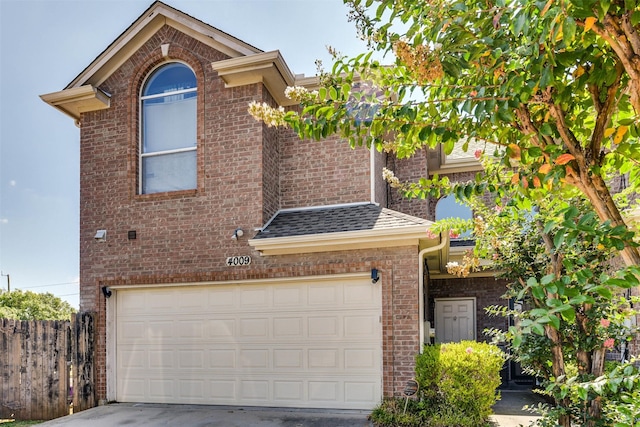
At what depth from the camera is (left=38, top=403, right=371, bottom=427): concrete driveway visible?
24.2 feet

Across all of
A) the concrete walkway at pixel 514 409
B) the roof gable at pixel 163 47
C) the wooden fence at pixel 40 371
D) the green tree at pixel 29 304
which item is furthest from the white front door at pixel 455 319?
the green tree at pixel 29 304

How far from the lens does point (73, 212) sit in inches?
406

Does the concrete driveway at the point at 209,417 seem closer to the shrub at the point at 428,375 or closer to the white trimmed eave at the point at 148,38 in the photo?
the shrub at the point at 428,375

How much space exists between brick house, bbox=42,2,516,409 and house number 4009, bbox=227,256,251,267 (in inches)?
1.0

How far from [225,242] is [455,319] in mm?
7292

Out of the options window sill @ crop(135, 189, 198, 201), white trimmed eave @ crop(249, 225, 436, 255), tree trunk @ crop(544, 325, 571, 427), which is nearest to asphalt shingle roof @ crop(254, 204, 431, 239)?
white trimmed eave @ crop(249, 225, 436, 255)

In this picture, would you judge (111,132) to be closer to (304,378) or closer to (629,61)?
(304,378)

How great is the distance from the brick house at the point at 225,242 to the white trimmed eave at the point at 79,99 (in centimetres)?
4

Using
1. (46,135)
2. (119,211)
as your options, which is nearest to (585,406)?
(119,211)

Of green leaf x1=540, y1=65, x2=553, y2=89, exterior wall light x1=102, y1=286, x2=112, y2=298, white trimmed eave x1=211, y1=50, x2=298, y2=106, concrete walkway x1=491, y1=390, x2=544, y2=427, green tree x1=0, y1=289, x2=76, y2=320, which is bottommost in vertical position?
green tree x1=0, y1=289, x2=76, y2=320

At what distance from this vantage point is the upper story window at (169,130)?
9.53 m

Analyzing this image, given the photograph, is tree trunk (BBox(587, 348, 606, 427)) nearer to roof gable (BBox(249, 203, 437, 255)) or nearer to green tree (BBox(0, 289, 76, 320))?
roof gable (BBox(249, 203, 437, 255))

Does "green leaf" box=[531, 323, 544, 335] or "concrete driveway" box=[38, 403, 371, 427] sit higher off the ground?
"green leaf" box=[531, 323, 544, 335]

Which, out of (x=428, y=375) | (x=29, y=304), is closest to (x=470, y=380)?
(x=428, y=375)
